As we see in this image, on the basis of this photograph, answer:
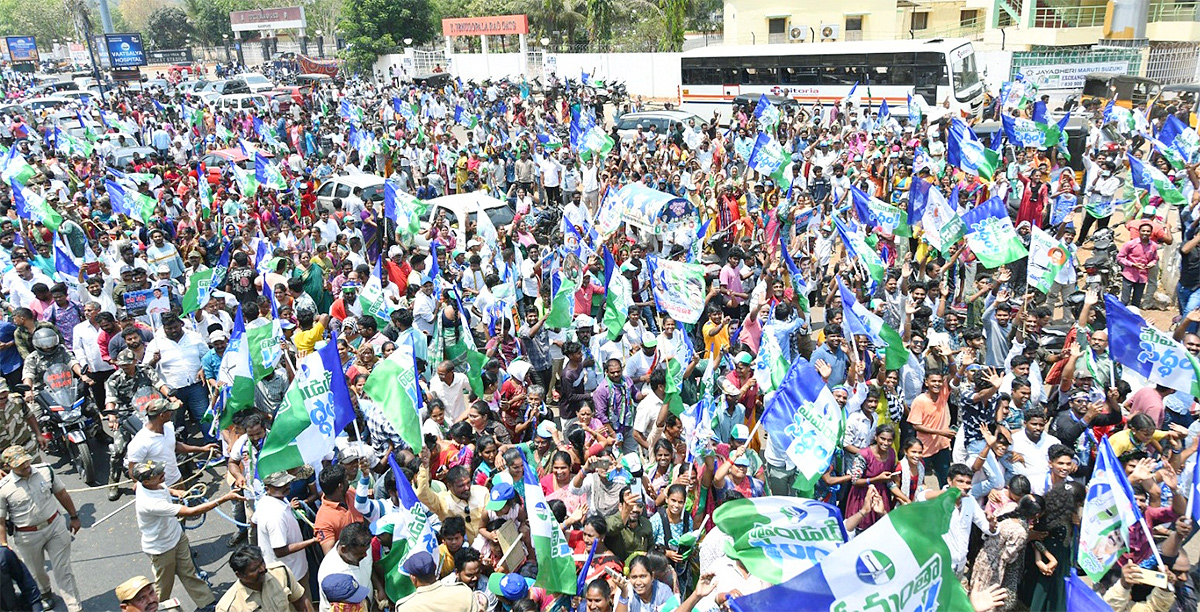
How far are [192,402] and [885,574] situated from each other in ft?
21.6

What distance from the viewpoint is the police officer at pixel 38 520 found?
568 cm

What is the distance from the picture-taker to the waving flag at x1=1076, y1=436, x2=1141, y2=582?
15.6 ft

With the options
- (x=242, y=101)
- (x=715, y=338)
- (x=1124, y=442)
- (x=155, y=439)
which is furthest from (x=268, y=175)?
(x=242, y=101)

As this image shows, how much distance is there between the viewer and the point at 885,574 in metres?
3.93

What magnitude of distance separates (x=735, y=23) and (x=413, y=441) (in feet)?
128

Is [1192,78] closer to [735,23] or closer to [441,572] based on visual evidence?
[735,23]

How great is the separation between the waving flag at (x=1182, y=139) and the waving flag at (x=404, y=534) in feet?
41.7

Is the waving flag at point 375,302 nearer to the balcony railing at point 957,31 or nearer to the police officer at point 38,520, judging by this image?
the police officer at point 38,520

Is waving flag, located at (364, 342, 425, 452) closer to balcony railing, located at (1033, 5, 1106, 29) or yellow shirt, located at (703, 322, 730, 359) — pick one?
yellow shirt, located at (703, 322, 730, 359)

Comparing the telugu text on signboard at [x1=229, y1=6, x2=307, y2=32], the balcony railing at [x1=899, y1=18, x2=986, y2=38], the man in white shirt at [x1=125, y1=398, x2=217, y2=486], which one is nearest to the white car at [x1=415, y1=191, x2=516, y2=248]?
the man in white shirt at [x1=125, y1=398, x2=217, y2=486]

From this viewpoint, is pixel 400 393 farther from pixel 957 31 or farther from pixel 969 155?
pixel 957 31

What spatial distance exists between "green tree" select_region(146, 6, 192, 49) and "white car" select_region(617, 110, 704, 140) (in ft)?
260

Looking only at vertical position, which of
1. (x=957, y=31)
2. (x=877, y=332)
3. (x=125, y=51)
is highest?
(x=125, y=51)

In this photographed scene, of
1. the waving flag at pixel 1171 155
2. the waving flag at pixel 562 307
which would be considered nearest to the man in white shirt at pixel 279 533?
the waving flag at pixel 562 307
